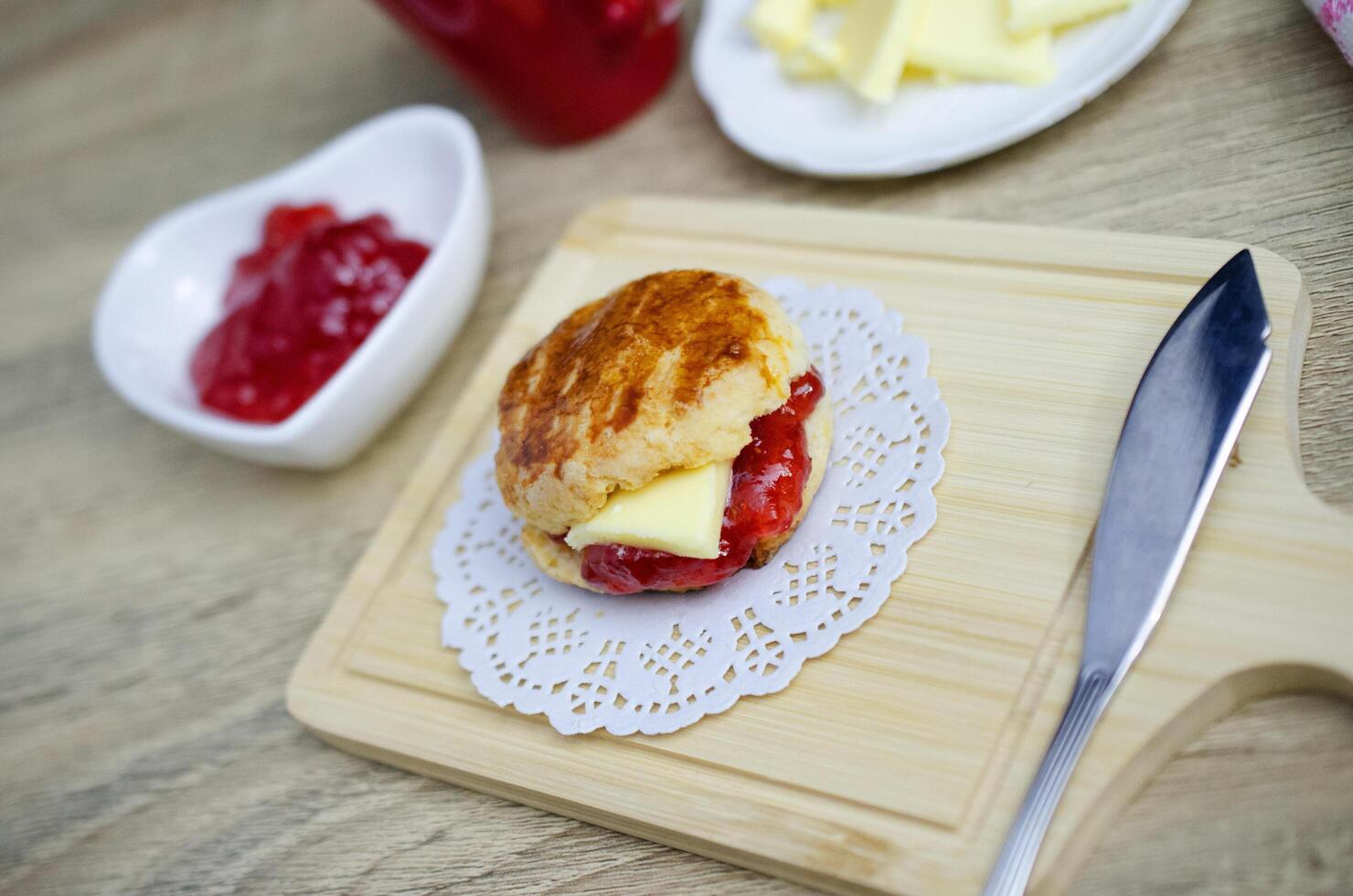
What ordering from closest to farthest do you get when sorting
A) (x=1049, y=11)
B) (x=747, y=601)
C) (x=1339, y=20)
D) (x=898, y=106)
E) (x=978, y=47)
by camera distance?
(x=747, y=601)
(x=1339, y=20)
(x=1049, y=11)
(x=978, y=47)
(x=898, y=106)

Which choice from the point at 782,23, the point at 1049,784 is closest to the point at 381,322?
the point at 782,23

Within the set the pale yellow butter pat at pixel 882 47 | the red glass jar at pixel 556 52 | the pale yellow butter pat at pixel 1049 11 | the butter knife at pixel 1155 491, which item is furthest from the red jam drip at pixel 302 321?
the butter knife at pixel 1155 491

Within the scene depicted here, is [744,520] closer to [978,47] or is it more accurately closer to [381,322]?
[381,322]

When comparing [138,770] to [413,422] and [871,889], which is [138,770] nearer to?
[413,422]

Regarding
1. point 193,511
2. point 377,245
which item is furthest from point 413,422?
point 193,511

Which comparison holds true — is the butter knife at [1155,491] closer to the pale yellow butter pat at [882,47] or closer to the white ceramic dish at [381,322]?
the pale yellow butter pat at [882,47]
